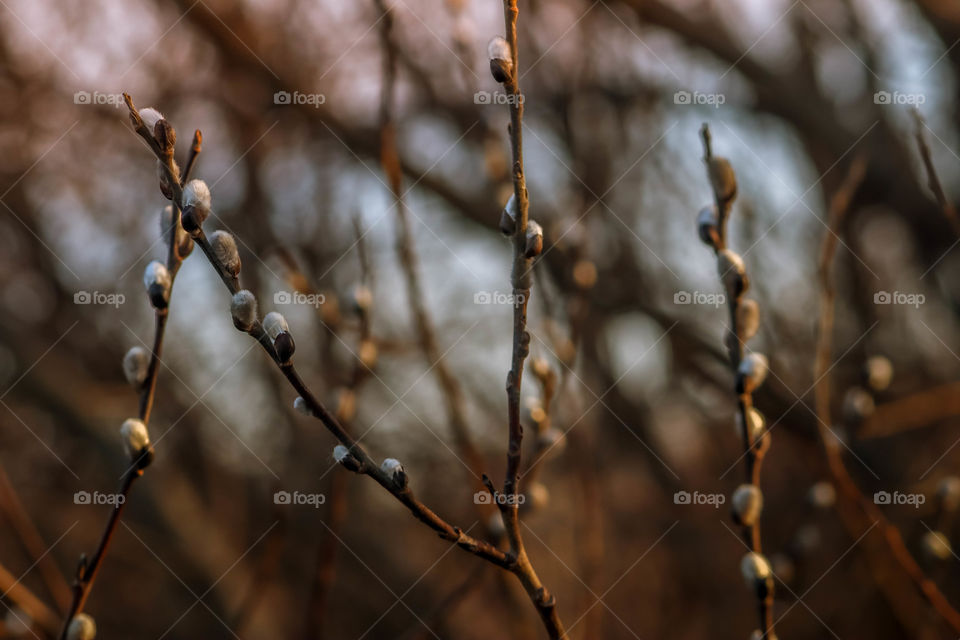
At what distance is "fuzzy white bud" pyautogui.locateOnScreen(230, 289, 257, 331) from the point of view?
755mm

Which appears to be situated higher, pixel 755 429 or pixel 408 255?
pixel 408 255

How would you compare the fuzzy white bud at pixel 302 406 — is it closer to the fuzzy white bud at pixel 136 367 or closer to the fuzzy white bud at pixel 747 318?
the fuzzy white bud at pixel 136 367

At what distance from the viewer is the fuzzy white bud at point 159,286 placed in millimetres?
918

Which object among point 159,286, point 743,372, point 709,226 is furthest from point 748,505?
point 159,286

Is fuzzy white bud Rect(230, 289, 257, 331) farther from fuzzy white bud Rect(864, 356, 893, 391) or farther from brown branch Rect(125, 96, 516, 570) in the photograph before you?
fuzzy white bud Rect(864, 356, 893, 391)

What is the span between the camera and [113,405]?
292cm

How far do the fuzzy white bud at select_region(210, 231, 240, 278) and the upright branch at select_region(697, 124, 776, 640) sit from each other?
0.62 m

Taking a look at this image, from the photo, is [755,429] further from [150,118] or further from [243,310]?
[150,118]

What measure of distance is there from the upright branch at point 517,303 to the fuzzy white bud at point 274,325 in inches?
10.2

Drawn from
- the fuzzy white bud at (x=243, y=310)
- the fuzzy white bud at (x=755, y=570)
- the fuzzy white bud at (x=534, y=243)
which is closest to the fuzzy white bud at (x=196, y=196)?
the fuzzy white bud at (x=243, y=310)

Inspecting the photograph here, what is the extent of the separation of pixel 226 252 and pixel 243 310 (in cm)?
7

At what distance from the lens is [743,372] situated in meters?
1.04

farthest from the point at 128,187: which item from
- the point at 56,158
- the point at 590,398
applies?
the point at 590,398

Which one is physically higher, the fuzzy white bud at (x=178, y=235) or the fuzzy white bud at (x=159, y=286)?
the fuzzy white bud at (x=178, y=235)
